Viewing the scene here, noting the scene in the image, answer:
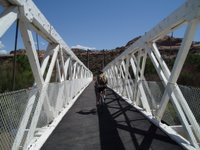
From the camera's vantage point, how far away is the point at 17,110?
472 cm

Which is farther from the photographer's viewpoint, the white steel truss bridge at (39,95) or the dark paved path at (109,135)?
the dark paved path at (109,135)

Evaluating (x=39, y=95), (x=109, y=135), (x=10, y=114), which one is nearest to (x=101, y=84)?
(x=109, y=135)

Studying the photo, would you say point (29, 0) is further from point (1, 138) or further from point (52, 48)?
point (52, 48)

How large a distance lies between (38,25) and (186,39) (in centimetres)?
291

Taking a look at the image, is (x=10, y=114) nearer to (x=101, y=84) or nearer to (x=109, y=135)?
(x=109, y=135)

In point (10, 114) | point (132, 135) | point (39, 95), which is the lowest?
point (132, 135)

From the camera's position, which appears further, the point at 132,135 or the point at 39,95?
the point at 132,135

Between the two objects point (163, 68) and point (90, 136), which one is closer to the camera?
point (90, 136)

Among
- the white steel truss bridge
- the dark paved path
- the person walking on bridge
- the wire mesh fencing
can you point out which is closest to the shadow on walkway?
the dark paved path

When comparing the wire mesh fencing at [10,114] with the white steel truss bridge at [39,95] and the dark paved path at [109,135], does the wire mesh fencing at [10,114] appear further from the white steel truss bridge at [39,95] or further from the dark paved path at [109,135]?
the dark paved path at [109,135]

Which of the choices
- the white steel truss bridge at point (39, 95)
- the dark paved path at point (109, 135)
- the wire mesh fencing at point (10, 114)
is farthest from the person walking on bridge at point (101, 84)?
the wire mesh fencing at point (10, 114)

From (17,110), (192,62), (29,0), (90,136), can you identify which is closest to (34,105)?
(17,110)

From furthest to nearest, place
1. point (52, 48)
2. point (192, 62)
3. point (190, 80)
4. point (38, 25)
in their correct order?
point (192, 62) < point (190, 80) < point (52, 48) < point (38, 25)

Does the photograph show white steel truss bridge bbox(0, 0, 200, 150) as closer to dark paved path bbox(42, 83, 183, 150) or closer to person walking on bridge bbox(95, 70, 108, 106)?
dark paved path bbox(42, 83, 183, 150)
